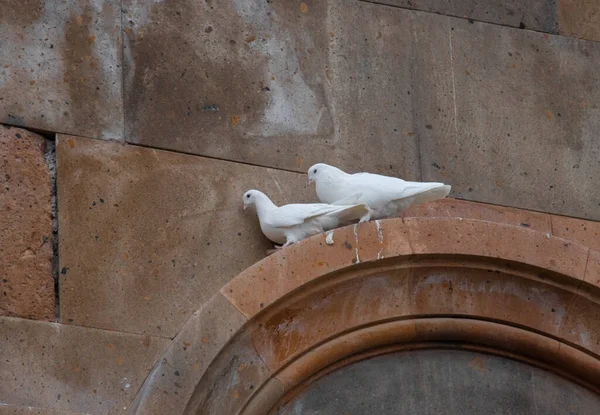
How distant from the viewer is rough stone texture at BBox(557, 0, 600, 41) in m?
8.74

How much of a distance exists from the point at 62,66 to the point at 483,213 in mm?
2057

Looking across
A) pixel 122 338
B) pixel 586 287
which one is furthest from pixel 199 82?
pixel 586 287

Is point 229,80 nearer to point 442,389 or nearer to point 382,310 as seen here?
point 382,310

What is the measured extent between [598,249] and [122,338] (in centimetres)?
235

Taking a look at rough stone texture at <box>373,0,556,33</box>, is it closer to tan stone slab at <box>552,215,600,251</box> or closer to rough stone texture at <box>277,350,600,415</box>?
tan stone slab at <box>552,215,600,251</box>

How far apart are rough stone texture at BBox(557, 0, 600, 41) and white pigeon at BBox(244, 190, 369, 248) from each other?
1919 millimetres

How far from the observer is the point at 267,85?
8023 millimetres

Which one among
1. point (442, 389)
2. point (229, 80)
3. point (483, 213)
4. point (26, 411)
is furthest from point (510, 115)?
point (26, 411)

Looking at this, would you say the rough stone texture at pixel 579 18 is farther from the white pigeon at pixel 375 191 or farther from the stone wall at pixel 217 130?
the white pigeon at pixel 375 191

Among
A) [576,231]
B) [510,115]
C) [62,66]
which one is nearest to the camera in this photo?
[62,66]

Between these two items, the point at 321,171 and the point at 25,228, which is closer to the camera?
the point at 25,228

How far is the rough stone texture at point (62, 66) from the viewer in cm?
758

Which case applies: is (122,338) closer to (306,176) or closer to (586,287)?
(306,176)

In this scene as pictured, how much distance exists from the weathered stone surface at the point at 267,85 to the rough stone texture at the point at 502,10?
27 cm
